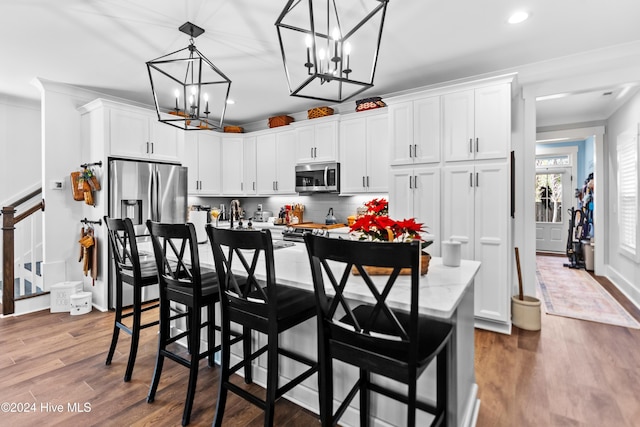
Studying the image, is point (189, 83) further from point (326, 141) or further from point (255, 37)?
point (326, 141)

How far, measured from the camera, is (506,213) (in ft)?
10.3

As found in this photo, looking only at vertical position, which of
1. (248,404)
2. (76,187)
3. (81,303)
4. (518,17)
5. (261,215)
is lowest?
(248,404)

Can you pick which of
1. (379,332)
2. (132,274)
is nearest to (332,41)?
(379,332)

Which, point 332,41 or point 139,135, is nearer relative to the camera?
point 332,41

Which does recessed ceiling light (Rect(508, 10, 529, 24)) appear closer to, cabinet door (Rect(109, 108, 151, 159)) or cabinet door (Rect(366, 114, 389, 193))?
cabinet door (Rect(366, 114, 389, 193))

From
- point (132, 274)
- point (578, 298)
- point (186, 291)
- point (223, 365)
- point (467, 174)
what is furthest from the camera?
point (578, 298)

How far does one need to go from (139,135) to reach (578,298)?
20.0ft

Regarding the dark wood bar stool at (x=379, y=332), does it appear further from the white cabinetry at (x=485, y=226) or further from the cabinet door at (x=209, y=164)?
the cabinet door at (x=209, y=164)

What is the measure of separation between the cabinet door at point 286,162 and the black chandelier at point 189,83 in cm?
107

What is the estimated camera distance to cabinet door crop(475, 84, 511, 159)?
10.3ft

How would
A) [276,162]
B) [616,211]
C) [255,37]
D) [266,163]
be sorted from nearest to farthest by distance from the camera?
[255,37] < [616,211] < [276,162] < [266,163]

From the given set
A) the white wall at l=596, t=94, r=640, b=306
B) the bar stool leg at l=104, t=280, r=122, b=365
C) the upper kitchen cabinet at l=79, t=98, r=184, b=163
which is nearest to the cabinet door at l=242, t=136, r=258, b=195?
the upper kitchen cabinet at l=79, t=98, r=184, b=163

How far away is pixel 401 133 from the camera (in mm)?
3674

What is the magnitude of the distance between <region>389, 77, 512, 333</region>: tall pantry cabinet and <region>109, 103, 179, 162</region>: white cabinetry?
3.04 meters
